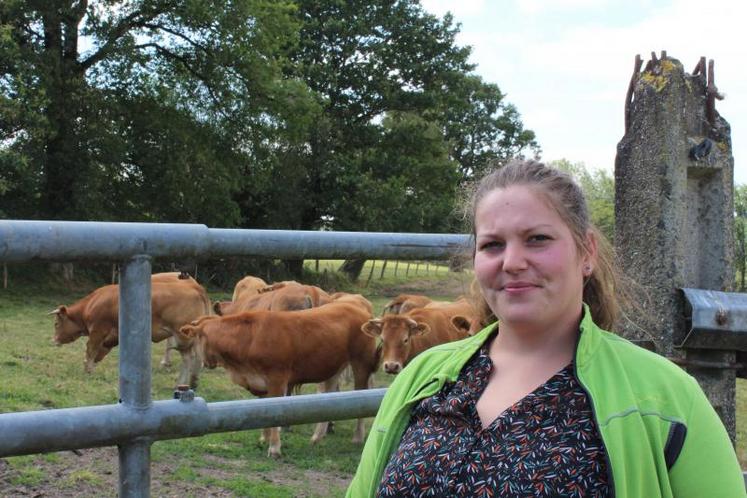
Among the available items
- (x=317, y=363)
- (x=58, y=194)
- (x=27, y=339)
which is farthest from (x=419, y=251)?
(x=58, y=194)

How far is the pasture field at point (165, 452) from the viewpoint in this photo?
16.8ft

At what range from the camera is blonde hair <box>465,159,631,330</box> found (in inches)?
89.3

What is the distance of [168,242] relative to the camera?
7.54 ft

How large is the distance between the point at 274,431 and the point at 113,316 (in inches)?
175

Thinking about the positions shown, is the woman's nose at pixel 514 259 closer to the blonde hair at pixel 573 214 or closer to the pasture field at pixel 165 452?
the blonde hair at pixel 573 214

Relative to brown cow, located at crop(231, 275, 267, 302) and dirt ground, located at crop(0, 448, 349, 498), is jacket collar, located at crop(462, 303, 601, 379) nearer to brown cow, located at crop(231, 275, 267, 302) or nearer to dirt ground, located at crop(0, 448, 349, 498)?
dirt ground, located at crop(0, 448, 349, 498)

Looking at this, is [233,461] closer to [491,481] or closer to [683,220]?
[683,220]

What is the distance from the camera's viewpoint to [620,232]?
4004mm

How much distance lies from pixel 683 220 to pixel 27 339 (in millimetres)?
10827

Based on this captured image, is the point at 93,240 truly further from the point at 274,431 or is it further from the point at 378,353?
the point at 378,353

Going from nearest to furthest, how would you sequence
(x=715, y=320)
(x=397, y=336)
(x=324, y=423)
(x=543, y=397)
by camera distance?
(x=543, y=397) < (x=715, y=320) < (x=397, y=336) < (x=324, y=423)

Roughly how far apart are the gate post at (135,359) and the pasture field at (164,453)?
1108mm

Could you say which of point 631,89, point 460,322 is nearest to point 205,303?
point 460,322

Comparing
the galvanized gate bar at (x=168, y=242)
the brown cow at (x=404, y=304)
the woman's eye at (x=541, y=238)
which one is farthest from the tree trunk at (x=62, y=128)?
the woman's eye at (x=541, y=238)
